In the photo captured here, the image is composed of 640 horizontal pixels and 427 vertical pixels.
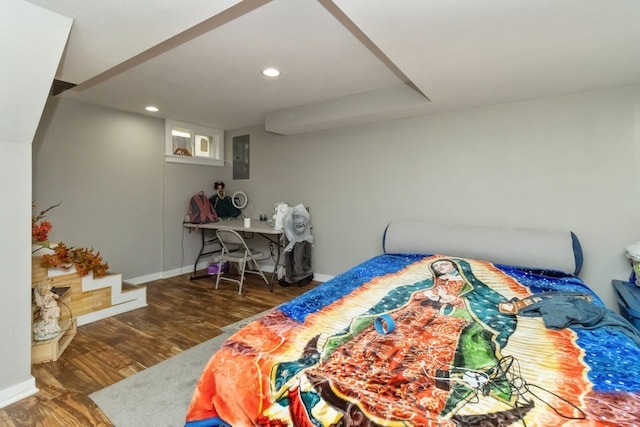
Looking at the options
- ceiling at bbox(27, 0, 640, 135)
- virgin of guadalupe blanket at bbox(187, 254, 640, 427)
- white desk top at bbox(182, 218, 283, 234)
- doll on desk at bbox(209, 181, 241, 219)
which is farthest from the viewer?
doll on desk at bbox(209, 181, 241, 219)

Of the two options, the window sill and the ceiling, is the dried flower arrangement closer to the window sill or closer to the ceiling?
the ceiling

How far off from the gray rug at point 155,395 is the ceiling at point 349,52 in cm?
200

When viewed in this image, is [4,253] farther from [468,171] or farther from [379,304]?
[468,171]

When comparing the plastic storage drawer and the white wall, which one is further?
the plastic storage drawer

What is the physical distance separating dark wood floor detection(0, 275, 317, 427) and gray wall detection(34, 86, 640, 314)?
878mm

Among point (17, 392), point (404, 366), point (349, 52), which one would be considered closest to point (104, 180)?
point (17, 392)

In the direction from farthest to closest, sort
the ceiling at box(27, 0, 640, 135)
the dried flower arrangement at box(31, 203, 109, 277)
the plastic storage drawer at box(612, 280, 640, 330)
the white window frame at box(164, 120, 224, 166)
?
the white window frame at box(164, 120, 224, 166)
the dried flower arrangement at box(31, 203, 109, 277)
the plastic storage drawer at box(612, 280, 640, 330)
the ceiling at box(27, 0, 640, 135)

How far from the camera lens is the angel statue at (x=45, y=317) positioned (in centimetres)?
220

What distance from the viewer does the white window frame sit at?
13.6 ft

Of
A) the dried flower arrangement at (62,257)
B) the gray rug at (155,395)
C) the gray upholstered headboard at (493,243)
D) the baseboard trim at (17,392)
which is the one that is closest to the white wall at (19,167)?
the baseboard trim at (17,392)

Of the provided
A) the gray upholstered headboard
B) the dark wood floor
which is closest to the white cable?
the dark wood floor

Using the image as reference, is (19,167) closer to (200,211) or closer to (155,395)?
(155,395)

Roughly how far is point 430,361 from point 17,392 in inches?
87.5

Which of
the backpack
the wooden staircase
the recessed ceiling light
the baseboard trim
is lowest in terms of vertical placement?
the baseboard trim
